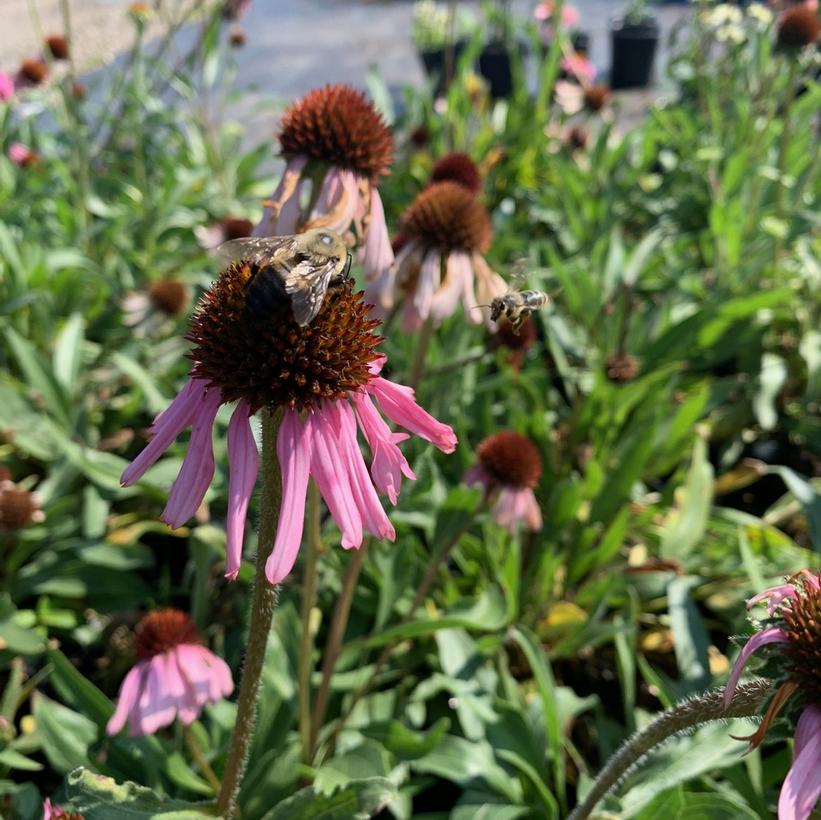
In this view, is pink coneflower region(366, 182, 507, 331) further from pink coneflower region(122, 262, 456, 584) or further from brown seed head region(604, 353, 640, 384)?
brown seed head region(604, 353, 640, 384)

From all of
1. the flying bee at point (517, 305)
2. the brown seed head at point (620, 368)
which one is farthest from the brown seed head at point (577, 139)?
the flying bee at point (517, 305)

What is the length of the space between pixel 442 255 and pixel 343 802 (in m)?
0.99

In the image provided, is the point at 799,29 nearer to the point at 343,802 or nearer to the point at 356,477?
the point at 356,477

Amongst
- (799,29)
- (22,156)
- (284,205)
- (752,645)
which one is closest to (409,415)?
(752,645)

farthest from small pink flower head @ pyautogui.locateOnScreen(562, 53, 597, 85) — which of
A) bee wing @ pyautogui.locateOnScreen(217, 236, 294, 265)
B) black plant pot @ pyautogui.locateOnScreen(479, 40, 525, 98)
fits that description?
bee wing @ pyautogui.locateOnScreen(217, 236, 294, 265)

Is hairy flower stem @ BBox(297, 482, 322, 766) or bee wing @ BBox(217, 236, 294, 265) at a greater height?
bee wing @ BBox(217, 236, 294, 265)

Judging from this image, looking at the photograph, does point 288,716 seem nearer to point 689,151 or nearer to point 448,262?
point 448,262

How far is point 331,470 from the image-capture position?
803mm

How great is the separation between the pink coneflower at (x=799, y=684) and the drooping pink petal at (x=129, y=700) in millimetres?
902

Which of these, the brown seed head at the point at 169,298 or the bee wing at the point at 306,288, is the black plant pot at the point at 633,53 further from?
the bee wing at the point at 306,288

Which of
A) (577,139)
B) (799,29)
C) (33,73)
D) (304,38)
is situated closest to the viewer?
(799,29)

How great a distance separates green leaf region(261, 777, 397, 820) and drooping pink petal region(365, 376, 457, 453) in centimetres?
42

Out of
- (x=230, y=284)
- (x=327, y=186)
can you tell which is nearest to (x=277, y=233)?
(x=327, y=186)

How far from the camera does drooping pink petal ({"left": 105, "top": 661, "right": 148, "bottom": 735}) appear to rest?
1.27m
